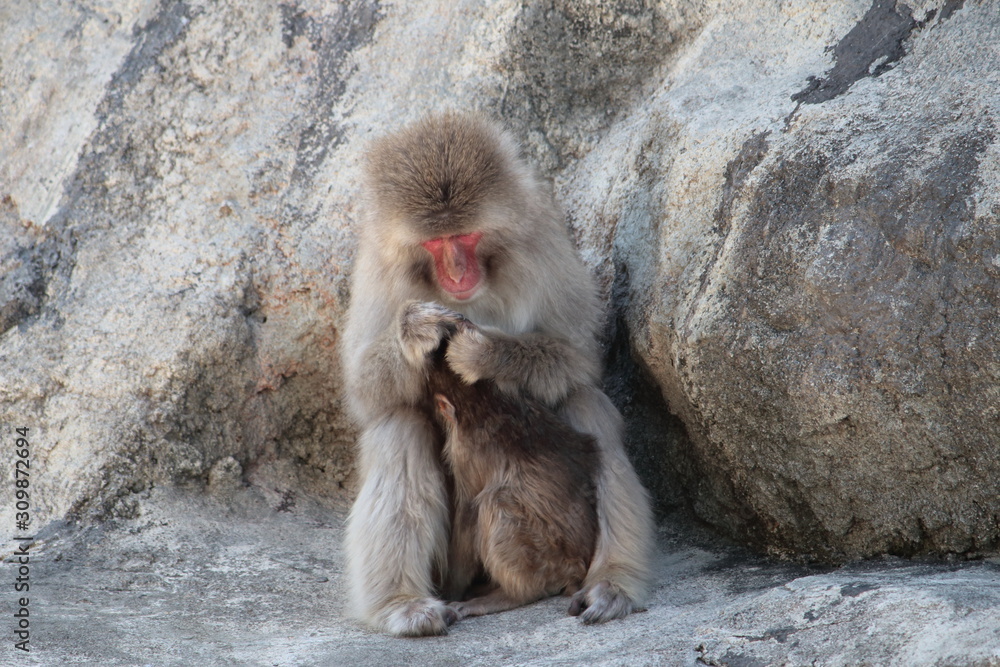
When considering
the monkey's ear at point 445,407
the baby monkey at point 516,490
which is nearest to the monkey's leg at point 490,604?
the baby monkey at point 516,490

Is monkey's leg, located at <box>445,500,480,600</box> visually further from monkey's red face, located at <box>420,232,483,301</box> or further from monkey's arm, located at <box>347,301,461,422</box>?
monkey's red face, located at <box>420,232,483,301</box>

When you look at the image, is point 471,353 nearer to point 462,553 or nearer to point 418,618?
point 462,553

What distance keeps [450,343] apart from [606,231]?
1167mm

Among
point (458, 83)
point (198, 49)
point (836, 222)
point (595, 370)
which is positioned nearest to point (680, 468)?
point (595, 370)

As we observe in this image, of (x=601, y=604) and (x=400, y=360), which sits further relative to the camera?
(x=400, y=360)

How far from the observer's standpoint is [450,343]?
3285mm

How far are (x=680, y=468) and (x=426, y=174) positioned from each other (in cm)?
151

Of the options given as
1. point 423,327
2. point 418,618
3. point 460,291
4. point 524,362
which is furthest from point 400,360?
point 418,618

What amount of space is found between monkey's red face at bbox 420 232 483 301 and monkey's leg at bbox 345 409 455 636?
1.54ft

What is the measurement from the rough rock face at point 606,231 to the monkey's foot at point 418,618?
1.10m

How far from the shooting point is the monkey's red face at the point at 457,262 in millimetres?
3314

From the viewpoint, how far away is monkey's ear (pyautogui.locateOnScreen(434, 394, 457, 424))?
3.36m

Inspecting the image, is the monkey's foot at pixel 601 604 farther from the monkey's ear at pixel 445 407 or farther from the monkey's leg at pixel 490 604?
the monkey's ear at pixel 445 407

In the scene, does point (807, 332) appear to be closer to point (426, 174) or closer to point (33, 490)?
point (426, 174)
